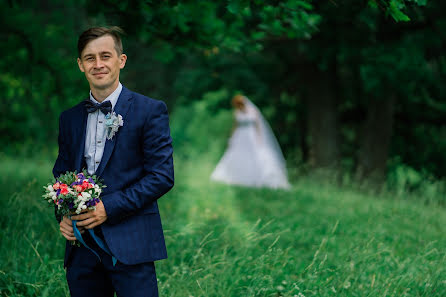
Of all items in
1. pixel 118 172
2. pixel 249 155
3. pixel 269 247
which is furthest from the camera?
pixel 249 155

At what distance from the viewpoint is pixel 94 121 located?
2428 mm

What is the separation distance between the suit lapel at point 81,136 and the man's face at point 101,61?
182mm

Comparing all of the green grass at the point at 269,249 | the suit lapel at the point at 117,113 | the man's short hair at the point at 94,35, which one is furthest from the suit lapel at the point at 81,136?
the green grass at the point at 269,249

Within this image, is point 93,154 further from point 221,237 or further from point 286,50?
point 286,50

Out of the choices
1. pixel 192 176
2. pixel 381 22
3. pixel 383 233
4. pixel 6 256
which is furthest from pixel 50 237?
pixel 381 22

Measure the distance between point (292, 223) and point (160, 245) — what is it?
3335 mm

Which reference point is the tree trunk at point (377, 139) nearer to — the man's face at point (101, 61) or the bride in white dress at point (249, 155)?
the bride in white dress at point (249, 155)

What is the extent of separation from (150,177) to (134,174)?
0.11 meters

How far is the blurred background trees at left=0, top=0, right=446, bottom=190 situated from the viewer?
4945 millimetres

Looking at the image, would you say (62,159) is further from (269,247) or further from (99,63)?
(269,247)

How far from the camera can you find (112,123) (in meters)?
2.31

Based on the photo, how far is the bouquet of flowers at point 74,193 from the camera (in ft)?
7.06

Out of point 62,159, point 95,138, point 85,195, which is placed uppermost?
point 95,138

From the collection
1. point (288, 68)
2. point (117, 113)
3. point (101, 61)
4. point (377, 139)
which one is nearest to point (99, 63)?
point (101, 61)
